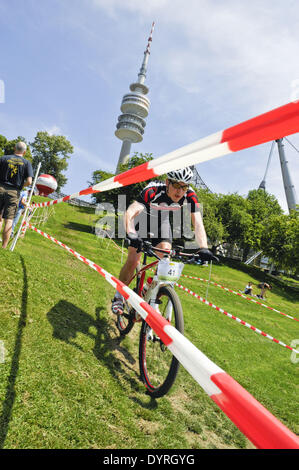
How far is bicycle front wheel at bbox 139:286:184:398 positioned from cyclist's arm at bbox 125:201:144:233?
898 millimetres

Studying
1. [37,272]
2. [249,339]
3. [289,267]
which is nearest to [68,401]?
[37,272]

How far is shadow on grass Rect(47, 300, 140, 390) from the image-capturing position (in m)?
3.42

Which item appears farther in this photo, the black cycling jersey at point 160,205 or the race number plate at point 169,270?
the black cycling jersey at point 160,205

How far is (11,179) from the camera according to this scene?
5777mm

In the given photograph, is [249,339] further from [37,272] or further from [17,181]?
[17,181]

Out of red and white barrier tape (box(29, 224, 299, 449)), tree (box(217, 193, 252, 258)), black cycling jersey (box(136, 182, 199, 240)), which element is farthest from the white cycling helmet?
tree (box(217, 193, 252, 258))

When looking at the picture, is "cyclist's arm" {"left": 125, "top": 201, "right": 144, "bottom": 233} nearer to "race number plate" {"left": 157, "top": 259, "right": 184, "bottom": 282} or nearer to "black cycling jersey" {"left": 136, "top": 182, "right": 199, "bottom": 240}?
"black cycling jersey" {"left": 136, "top": 182, "right": 199, "bottom": 240}

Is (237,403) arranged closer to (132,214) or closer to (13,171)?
(132,214)

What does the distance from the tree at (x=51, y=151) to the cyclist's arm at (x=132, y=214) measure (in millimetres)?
70568

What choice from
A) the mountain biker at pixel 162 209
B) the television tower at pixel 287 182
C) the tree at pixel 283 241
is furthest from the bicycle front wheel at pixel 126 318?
the television tower at pixel 287 182

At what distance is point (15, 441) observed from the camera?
1.92m

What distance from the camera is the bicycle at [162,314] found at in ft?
9.48

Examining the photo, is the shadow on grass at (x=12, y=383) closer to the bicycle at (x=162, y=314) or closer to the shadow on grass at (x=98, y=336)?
the shadow on grass at (x=98, y=336)

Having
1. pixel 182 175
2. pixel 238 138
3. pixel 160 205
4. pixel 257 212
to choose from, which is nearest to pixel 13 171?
pixel 160 205
